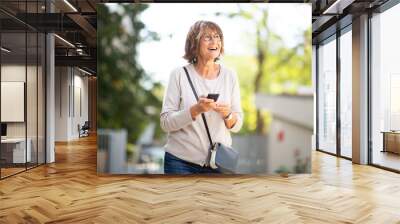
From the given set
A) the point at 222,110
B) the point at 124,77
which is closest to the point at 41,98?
the point at 124,77

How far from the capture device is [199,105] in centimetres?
604

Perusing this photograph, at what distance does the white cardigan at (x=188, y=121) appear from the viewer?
6.07m

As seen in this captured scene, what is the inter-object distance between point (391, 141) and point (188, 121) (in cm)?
381

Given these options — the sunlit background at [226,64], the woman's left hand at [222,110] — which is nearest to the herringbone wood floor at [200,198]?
the sunlit background at [226,64]

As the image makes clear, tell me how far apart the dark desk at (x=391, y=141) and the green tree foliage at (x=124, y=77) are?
4.17 meters

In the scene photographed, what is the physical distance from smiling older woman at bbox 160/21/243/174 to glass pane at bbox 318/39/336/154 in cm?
470

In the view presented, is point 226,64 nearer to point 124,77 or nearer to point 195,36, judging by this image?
point 195,36

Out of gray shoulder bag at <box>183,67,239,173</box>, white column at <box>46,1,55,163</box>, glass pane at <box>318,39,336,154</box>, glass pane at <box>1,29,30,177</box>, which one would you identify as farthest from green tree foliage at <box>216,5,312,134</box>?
glass pane at <box>318,39,336,154</box>

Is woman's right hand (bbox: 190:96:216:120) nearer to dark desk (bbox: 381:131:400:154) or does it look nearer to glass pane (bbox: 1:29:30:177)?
glass pane (bbox: 1:29:30:177)

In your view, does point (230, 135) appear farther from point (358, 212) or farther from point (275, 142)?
point (358, 212)

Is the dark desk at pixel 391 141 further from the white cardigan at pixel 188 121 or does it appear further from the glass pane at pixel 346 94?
the white cardigan at pixel 188 121

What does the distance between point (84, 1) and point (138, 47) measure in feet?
10.4

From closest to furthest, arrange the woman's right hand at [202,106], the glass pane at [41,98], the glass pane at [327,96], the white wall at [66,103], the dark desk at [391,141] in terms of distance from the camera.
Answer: the woman's right hand at [202,106] → the dark desk at [391,141] → the glass pane at [41,98] → the glass pane at [327,96] → the white wall at [66,103]

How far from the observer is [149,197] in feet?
16.1
